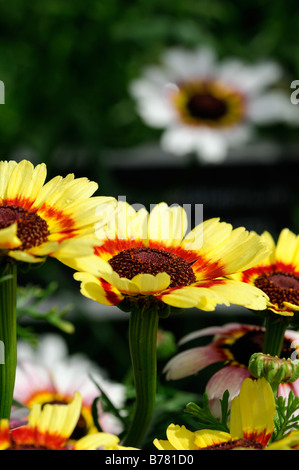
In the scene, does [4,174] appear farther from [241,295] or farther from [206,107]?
[206,107]

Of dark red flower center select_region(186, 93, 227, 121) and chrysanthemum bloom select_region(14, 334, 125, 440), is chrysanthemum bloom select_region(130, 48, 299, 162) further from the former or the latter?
chrysanthemum bloom select_region(14, 334, 125, 440)

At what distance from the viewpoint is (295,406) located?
0.38m

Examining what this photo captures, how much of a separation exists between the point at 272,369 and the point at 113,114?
1274 mm

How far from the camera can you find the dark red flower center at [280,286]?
0.42 meters

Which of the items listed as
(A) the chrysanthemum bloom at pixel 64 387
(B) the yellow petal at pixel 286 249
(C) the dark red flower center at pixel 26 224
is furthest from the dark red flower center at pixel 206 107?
(C) the dark red flower center at pixel 26 224

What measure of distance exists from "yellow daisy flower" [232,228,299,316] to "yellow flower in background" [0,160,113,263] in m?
0.10

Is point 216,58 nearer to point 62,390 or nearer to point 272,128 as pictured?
point 272,128

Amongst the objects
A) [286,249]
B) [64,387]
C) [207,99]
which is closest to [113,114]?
[207,99]

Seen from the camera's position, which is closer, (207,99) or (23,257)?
(23,257)

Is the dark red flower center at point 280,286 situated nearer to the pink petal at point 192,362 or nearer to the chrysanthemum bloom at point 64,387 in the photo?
the pink petal at point 192,362

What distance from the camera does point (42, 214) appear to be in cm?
40

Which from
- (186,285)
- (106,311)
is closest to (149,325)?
(186,285)

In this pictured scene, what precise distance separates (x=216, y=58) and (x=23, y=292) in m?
1.02

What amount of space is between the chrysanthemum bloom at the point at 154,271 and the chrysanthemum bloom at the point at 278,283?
0.06 feet
